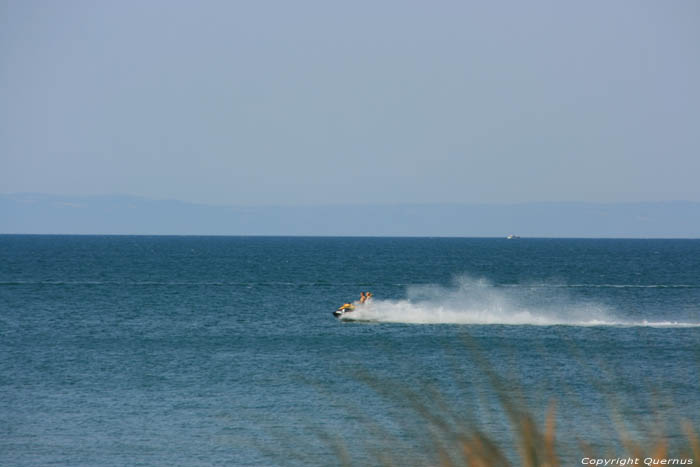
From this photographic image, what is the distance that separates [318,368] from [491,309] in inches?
1068

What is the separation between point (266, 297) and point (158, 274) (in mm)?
40101

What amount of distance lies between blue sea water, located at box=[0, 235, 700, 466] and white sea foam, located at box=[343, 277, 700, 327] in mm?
209

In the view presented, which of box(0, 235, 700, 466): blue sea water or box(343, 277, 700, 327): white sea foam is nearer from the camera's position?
box(0, 235, 700, 466): blue sea water

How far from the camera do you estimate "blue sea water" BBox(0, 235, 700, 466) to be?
12.9ft

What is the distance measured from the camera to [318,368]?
37.1 m

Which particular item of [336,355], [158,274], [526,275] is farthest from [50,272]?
[336,355]

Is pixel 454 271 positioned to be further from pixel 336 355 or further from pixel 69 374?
pixel 69 374

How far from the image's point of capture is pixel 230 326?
5278 centimetres

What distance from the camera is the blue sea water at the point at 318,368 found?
12.9 feet

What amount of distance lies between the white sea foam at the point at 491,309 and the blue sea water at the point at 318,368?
209 mm

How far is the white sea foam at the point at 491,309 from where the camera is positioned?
175 feet

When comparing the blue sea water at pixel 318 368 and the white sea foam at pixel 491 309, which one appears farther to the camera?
the white sea foam at pixel 491 309

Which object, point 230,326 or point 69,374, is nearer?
point 69,374

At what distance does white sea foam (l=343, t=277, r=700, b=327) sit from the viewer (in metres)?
53.2
